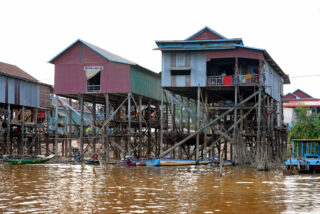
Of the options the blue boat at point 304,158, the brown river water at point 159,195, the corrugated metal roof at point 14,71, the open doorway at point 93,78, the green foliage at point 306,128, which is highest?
the corrugated metal roof at point 14,71

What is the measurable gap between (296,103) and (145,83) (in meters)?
27.9

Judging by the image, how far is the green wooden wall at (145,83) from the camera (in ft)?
132

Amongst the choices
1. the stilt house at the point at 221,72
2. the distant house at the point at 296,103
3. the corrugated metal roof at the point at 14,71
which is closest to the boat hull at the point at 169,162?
the stilt house at the point at 221,72

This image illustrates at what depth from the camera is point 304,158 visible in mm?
28797

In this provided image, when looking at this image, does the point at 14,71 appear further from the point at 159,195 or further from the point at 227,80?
the point at 159,195

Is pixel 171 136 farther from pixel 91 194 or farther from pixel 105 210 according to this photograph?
pixel 105 210

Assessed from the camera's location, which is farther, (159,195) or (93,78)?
(93,78)

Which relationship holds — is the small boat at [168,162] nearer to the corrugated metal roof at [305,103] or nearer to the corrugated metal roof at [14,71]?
the corrugated metal roof at [14,71]

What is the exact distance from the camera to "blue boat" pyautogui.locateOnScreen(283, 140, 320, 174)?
91.7 feet

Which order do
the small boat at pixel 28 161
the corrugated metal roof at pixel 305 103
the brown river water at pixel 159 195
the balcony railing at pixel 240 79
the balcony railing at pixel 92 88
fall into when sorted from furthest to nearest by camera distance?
1. the corrugated metal roof at pixel 305 103
2. the balcony railing at pixel 92 88
3. the small boat at pixel 28 161
4. the balcony railing at pixel 240 79
5. the brown river water at pixel 159 195

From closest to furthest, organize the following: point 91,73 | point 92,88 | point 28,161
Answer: point 28,161 < point 91,73 < point 92,88

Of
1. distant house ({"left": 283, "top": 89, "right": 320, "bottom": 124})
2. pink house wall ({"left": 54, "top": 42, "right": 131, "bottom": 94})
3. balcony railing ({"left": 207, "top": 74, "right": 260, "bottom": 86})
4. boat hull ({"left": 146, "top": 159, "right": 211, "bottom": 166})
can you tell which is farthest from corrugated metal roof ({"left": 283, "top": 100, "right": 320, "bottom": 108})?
boat hull ({"left": 146, "top": 159, "right": 211, "bottom": 166})

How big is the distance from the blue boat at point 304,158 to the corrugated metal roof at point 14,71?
25.6 m

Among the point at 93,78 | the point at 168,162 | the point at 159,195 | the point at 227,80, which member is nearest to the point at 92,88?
the point at 93,78
